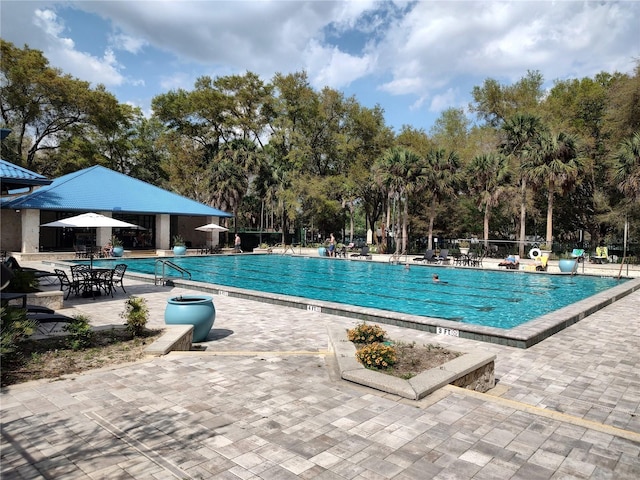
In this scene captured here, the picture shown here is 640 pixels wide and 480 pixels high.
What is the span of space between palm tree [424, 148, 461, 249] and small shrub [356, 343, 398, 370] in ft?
89.6

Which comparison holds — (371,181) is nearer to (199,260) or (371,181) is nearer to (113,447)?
(199,260)

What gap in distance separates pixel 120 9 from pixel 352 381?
8.78 m

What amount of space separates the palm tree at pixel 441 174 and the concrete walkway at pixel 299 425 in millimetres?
26305

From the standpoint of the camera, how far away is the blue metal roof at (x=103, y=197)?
1058 inches

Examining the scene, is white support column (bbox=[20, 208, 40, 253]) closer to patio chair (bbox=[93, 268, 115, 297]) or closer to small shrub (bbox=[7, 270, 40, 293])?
patio chair (bbox=[93, 268, 115, 297])

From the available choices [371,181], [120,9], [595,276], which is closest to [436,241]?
[371,181]

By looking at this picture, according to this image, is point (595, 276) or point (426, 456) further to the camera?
point (595, 276)

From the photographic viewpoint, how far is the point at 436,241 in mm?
38406

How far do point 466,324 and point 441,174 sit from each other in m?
24.5

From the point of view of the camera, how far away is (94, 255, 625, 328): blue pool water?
497 inches

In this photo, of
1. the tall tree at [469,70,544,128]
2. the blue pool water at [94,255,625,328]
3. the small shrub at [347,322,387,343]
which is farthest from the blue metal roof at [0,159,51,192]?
the tall tree at [469,70,544,128]

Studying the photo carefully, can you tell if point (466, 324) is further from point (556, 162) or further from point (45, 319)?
point (556, 162)

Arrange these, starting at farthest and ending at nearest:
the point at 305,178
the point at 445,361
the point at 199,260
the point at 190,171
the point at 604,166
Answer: the point at 190,171
the point at 305,178
the point at 604,166
the point at 199,260
the point at 445,361

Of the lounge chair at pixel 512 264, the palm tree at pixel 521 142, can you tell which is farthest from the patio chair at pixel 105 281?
the palm tree at pixel 521 142
